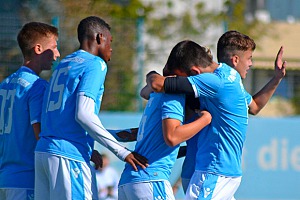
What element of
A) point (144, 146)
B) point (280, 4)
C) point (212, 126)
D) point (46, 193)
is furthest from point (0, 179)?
point (280, 4)

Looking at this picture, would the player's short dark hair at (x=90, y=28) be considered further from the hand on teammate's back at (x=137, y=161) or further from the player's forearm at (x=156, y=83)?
the hand on teammate's back at (x=137, y=161)

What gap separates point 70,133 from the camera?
21.2 feet

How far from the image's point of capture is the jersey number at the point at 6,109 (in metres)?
7.01

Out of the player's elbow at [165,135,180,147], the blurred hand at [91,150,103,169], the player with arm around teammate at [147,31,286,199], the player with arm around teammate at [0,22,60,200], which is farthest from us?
the player with arm around teammate at [0,22,60,200]

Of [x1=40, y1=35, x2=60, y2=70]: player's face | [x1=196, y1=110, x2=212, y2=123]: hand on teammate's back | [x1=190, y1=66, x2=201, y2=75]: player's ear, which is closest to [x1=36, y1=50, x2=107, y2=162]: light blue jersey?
[x1=40, y1=35, x2=60, y2=70]: player's face

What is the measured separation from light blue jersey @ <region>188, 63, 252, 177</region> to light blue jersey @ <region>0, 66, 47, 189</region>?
57.7 inches

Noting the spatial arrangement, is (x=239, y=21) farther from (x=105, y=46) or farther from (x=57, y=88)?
(x=57, y=88)

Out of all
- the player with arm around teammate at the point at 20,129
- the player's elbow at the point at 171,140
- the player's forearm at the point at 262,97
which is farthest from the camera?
the player's forearm at the point at 262,97

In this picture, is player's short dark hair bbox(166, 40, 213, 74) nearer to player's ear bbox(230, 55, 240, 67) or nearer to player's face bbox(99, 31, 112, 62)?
player's face bbox(99, 31, 112, 62)

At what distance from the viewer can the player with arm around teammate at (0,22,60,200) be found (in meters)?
6.92

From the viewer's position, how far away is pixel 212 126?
641 cm

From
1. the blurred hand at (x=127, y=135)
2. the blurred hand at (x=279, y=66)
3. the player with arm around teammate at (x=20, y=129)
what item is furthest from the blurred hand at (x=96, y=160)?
the blurred hand at (x=279, y=66)

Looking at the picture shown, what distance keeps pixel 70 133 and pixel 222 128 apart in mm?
1202

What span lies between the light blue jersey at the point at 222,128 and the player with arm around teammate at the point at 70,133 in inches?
27.5
